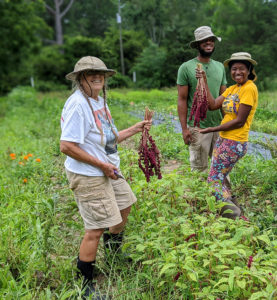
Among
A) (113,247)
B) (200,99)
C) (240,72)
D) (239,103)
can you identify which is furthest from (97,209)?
(240,72)

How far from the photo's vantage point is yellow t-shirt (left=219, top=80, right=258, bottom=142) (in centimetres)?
303

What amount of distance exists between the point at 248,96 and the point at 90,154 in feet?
4.98

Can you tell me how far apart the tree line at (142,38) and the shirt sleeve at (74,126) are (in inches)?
454

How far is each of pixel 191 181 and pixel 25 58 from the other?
23.8 m

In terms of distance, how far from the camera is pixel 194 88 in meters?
3.44

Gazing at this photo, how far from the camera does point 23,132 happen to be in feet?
28.5

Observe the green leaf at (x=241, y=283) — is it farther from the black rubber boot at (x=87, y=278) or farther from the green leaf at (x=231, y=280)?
the black rubber boot at (x=87, y=278)

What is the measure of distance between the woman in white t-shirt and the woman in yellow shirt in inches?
42.2

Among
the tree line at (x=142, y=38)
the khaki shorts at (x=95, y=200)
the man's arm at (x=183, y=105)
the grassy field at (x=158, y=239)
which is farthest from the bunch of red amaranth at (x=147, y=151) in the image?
the tree line at (x=142, y=38)

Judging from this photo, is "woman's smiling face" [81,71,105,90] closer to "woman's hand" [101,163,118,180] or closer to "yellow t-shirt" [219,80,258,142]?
"woman's hand" [101,163,118,180]

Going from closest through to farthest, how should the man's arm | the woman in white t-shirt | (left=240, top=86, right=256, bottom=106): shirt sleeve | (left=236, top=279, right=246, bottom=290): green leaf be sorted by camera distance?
(left=236, top=279, right=246, bottom=290): green leaf < the woman in white t-shirt < (left=240, top=86, right=256, bottom=106): shirt sleeve < the man's arm

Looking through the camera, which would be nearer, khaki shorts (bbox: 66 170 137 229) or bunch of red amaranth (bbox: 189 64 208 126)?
khaki shorts (bbox: 66 170 137 229)

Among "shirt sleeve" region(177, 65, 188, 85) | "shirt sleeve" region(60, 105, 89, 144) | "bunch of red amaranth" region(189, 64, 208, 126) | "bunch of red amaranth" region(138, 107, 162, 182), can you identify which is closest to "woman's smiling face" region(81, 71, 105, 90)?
Result: "shirt sleeve" region(60, 105, 89, 144)

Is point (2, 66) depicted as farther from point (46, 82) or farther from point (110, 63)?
point (110, 63)
